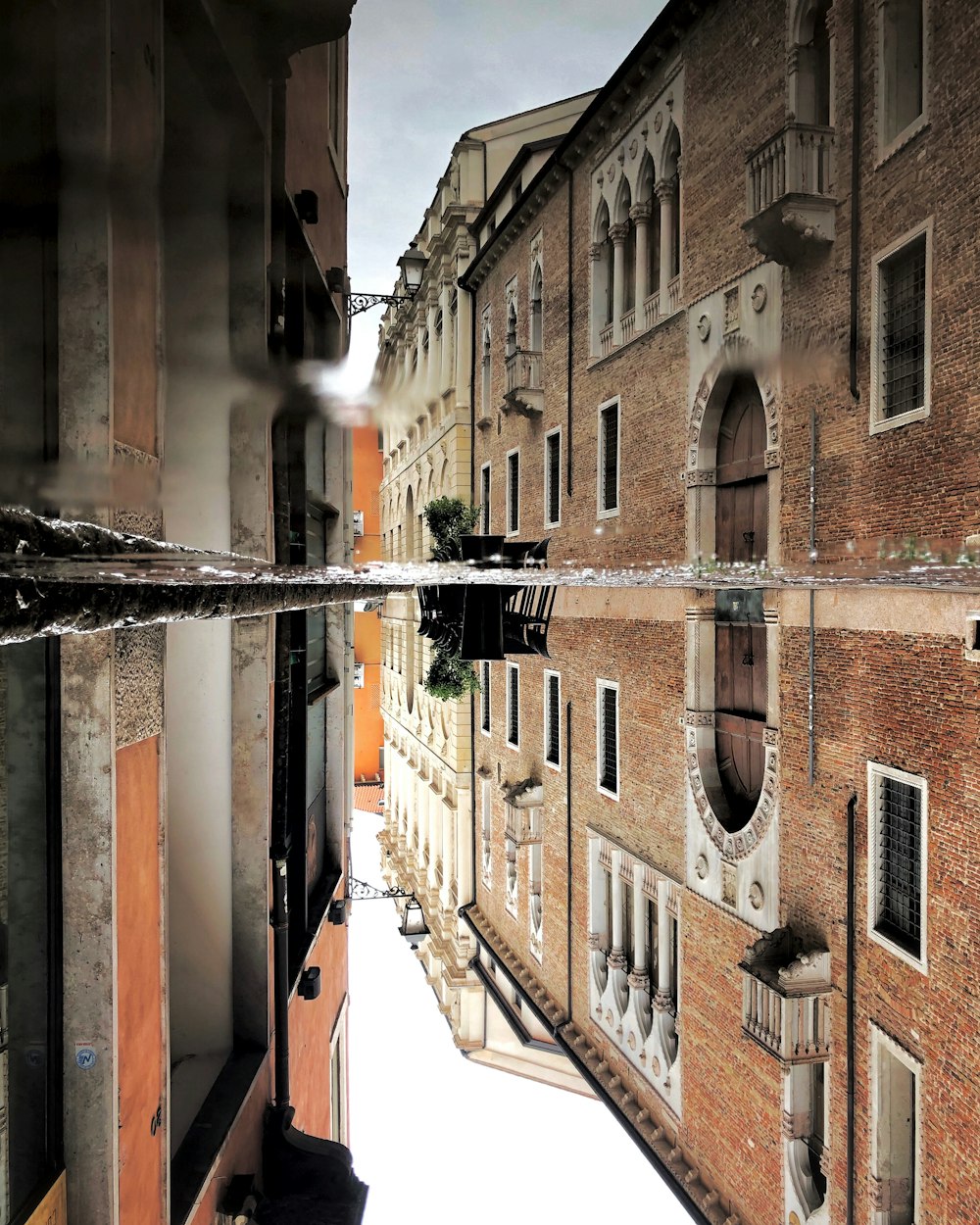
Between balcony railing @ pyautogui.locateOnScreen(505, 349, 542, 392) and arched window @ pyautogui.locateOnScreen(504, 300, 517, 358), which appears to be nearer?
balcony railing @ pyautogui.locateOnScreen(505, 349, 542, 392)

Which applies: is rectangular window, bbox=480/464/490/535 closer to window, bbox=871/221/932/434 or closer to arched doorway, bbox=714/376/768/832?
arched doorway, bbox=714/376/768/832

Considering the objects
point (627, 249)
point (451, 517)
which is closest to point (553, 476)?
point (627, 249)

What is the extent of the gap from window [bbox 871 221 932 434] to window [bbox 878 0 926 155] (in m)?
0.96

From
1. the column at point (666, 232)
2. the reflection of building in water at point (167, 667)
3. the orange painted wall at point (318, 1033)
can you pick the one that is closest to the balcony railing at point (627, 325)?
the column at point (666, 232)

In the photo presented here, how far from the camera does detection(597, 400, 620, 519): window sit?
12.7 meters

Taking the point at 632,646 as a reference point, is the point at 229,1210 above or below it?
below

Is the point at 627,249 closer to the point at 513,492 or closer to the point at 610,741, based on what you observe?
the point at 513,492

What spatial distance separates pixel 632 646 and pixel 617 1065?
20.3 ft

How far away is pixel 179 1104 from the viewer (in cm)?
462

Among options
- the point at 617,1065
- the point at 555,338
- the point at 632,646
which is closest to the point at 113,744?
the point at 632,646

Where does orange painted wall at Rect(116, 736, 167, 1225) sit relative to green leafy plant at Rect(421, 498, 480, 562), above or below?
below

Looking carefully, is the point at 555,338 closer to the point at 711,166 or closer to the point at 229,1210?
the point at 711,166

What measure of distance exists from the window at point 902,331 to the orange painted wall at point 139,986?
6426 millimetres

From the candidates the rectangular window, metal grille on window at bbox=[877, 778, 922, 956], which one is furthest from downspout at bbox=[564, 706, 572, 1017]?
metal grille on window at bbox=[877, 778, 922, 956]
